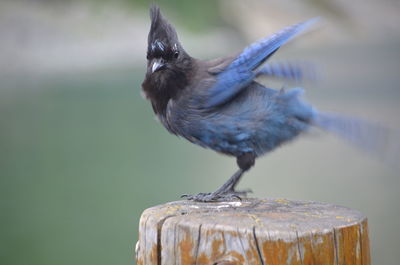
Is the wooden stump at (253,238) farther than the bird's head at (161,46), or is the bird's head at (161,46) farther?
the bird's head at (161,46)

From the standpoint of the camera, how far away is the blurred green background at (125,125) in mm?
8273

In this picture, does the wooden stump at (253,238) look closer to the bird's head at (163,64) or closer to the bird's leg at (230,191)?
the bird's leg at (230,191)

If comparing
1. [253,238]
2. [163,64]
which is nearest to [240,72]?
[163,64]

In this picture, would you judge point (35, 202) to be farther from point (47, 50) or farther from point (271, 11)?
point (271, 11)

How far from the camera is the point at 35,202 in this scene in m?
9.32

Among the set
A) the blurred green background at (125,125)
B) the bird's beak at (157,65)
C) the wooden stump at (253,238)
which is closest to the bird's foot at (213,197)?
the wooden stump at (253,238)

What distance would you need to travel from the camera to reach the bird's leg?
9.76 feet

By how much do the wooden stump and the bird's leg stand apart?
1.28 ft

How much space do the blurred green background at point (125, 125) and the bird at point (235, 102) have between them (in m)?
4.46

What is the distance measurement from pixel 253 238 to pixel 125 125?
973 cm

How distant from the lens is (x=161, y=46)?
306cm

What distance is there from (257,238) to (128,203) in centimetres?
691

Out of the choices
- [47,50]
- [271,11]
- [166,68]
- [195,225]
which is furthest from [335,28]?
[195,225]

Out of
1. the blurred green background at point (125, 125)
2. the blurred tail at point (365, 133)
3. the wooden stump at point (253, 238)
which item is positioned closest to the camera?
the wooden stump at point (253, 238)
